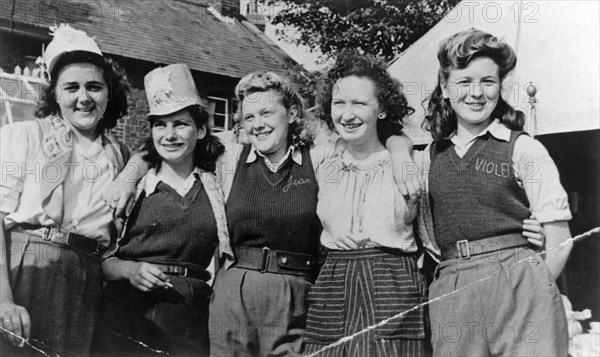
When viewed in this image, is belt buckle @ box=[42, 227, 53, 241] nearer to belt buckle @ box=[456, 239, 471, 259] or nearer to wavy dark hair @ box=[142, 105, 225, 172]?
wavy dark hair @ box=[142, 105, 225, 172]

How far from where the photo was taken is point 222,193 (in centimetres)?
284

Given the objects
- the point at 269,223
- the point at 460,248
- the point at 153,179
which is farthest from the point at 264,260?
the point at 460,248

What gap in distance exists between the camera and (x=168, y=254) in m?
2.75

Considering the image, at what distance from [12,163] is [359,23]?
165 cm

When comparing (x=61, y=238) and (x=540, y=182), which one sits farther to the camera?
(x=61, y=238)

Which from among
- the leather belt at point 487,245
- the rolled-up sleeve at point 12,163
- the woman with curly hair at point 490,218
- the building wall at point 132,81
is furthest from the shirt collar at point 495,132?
the rolled-up sleeve at point 12,163

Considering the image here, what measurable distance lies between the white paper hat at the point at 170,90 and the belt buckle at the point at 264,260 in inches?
28.1

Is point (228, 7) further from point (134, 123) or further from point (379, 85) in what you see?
point (379, 85)

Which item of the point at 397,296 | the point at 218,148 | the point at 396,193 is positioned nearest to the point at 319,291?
the point at 397,296

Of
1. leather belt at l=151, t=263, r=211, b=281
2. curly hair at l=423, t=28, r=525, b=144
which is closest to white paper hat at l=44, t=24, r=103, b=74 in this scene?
leather belt at l=151, t=263, r=211, b=281

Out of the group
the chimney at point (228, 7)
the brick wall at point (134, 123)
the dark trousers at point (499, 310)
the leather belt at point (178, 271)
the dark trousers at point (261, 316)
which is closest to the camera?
the dark trousers at point (499, 310)

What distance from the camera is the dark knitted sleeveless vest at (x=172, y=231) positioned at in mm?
2748

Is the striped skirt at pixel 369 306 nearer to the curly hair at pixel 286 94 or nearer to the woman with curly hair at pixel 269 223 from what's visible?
the woman with curly hair at pixel 269 223

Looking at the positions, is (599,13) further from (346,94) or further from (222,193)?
(222,193)
